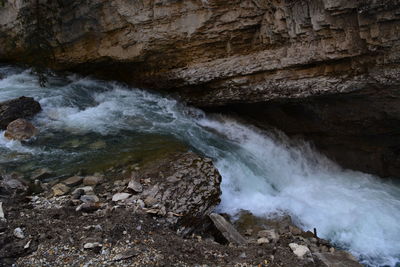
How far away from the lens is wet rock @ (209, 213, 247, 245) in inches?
190

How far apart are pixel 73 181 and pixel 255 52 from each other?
4.75m

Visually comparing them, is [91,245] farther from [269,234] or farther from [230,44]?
[230,44]

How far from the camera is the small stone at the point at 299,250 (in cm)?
445

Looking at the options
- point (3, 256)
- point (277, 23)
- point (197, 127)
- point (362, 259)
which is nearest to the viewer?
point (3, 256)

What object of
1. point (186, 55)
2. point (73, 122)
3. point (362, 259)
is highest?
point (186, 55)

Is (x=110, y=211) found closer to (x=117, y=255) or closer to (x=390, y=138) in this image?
(x=117, y=255)

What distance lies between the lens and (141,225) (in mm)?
4395

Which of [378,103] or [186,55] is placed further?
[186,55]

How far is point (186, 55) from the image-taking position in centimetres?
862

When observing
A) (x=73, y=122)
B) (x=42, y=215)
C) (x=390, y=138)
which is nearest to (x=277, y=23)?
(x=390, y=138)

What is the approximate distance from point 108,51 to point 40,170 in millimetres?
4378

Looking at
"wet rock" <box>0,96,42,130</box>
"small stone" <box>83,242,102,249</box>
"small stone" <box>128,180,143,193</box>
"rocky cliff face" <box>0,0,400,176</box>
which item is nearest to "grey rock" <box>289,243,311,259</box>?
"small stone" <box>128,180,143,193</box>

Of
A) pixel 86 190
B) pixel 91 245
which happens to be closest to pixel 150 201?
pixel 86 190

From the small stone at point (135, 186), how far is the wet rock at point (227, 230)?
1.05 metres
